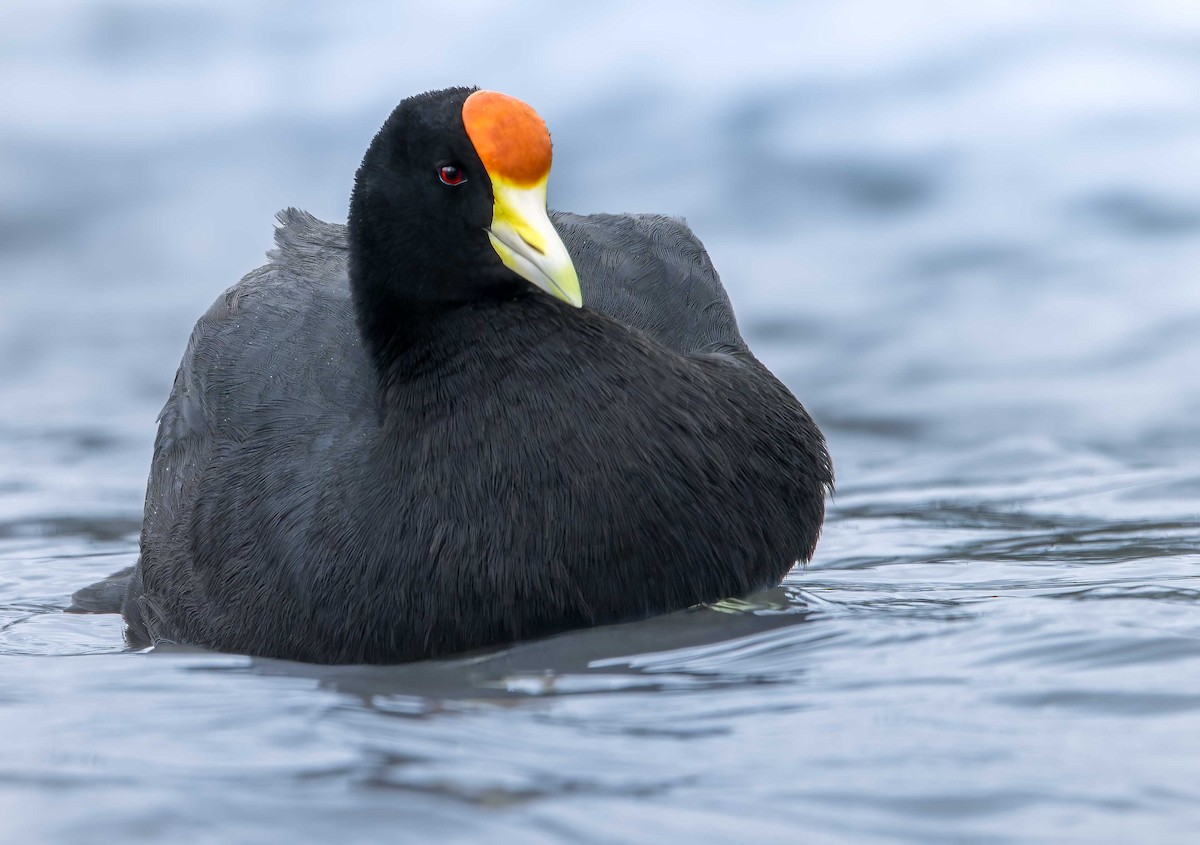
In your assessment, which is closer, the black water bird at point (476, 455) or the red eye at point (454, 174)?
the black water bird at point (476, 455)

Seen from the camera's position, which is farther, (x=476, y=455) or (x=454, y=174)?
(x=454, y=174)

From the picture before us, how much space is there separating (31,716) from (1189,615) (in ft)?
7.43

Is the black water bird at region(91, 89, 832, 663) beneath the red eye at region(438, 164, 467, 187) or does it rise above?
beneath

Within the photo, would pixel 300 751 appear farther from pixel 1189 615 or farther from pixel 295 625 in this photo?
pixel 1189 615

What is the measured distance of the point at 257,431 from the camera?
416 centimetres

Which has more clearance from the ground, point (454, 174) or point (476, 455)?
point (454, 174)

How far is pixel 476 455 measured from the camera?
3629 millimetres

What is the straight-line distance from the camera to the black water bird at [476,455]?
356 centimetres

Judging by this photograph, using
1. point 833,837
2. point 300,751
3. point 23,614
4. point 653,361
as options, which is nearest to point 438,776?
point 300,751

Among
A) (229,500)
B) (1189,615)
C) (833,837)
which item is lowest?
(833,837)

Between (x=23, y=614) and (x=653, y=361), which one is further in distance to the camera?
(x=23, y=614)

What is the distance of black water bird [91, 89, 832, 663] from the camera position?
356 centimetres

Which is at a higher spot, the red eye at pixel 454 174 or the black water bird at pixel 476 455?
the red eye at pixel 454 174

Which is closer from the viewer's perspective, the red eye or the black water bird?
the black water bird
